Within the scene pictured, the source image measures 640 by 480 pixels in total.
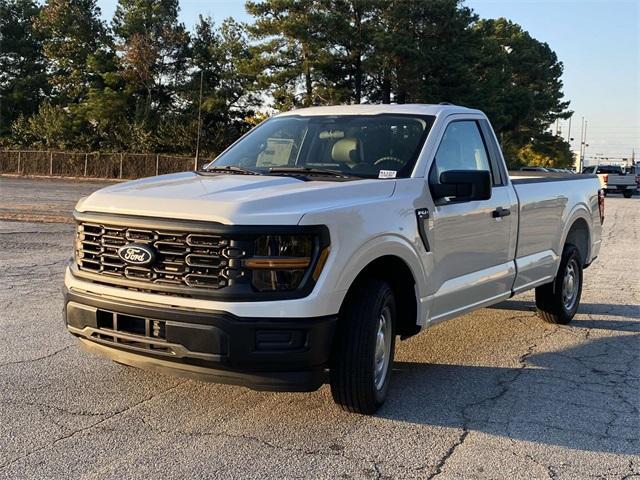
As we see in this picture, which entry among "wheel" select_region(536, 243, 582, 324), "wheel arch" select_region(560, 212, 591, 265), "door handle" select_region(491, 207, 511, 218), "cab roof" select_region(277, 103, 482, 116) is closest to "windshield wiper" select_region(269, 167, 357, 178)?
"cab roof" select_region(277, 103, 482, 116)

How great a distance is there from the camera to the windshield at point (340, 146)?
509 centimetres

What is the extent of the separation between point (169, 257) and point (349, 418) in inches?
58.4

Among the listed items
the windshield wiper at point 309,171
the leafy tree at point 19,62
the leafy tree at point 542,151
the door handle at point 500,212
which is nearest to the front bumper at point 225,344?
the windshield wiper at point 309,171

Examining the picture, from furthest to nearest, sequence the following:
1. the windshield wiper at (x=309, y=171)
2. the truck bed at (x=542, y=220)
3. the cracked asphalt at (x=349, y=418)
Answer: the truck bed at (x=542, y=220), the windshield wiper at (x=309, y=171), the cracked asphalt at (x=349, y=418)

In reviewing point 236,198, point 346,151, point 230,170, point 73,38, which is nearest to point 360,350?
point 236,198

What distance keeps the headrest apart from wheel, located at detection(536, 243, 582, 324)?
114 inches

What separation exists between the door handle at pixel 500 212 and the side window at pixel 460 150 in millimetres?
407

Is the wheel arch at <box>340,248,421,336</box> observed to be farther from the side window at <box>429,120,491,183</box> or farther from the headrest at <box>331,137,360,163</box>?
the headrest at <box>331,137,360,163</box>

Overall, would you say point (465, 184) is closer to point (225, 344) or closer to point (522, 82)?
point (225, 344)

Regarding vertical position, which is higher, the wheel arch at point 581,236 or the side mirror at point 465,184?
the side mirror at point 465,184

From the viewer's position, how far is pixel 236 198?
3930mm

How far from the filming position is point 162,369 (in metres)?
3.99

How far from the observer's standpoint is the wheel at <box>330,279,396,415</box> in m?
4.09

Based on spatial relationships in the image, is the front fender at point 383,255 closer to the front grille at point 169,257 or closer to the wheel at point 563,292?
the front grille at point 169,257
